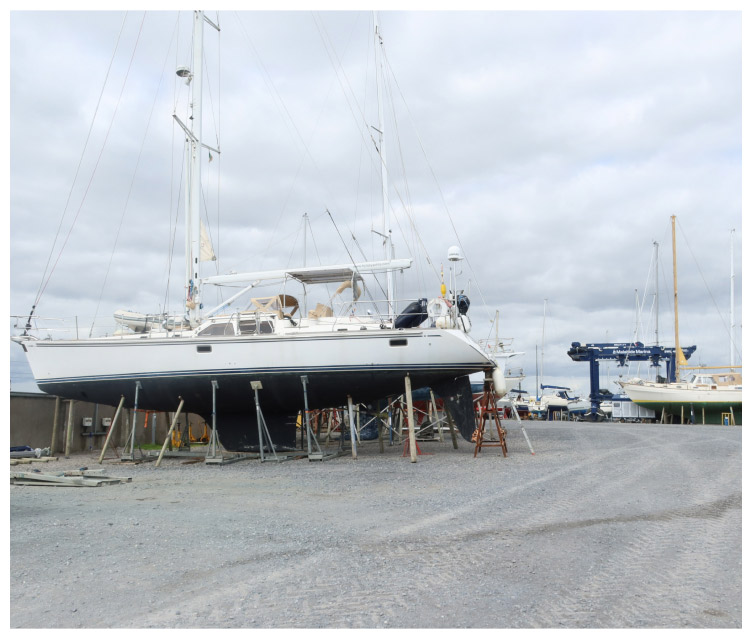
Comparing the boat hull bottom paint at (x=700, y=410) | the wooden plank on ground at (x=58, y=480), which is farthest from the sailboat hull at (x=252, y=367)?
the boat hull bottom paint at (x=700, y=410)

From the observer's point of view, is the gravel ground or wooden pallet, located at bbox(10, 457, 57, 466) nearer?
the gravel ground

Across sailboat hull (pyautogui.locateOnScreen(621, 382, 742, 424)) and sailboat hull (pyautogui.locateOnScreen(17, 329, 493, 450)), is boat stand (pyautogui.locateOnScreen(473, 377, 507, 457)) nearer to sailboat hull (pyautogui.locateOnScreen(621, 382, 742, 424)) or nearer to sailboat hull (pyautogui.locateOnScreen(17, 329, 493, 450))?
sailboat hull (pyautogui.locateOnScreen(17, 329, 493, 450))

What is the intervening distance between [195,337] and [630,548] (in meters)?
11.9

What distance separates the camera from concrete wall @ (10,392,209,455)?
16.8m

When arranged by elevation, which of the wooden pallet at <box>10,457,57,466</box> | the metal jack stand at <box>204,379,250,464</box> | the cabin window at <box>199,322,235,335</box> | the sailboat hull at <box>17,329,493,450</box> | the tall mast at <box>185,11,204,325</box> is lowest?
the wooden pallet at <box>10,457,57,466</box>

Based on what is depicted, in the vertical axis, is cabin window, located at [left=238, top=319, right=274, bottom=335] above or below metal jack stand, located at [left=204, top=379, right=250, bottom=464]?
above

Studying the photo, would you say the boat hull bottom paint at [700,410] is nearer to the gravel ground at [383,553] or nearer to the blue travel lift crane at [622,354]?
the blue travel lift crane at [622,354]

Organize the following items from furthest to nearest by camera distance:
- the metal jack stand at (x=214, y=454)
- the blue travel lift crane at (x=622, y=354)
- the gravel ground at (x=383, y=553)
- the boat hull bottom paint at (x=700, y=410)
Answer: the blue travel lift crane at (x=622, y=354) → the boat hull bottom paint at (x=700, y=410) → the metal jack stand at (x=214, y=454) → the gravel ground at (x=383, y=553)

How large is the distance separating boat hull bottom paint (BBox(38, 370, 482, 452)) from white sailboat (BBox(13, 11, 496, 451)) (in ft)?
0.09

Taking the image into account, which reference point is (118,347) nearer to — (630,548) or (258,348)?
(258,348)

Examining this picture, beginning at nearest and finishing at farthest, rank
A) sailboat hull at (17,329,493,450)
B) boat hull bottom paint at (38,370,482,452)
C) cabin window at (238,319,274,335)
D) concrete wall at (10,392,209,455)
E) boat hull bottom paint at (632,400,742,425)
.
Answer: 1. sailboat hull at (17,329,493,450)
2. boat hull bottom paint at (38,370,482,452)
3. cabin window at (238,319,274,335)
4. concrete wall at (10,392,209,455)
5. boat hull bottom paint at (632,400,742,425)

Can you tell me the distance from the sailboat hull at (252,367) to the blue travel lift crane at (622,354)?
3066 cm

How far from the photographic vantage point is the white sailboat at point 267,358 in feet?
49.2

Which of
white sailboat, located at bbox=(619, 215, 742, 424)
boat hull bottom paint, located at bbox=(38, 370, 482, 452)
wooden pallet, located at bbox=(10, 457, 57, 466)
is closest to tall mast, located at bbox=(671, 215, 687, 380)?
white sailboat, located at bbox=(619, 215, 742, 424)
